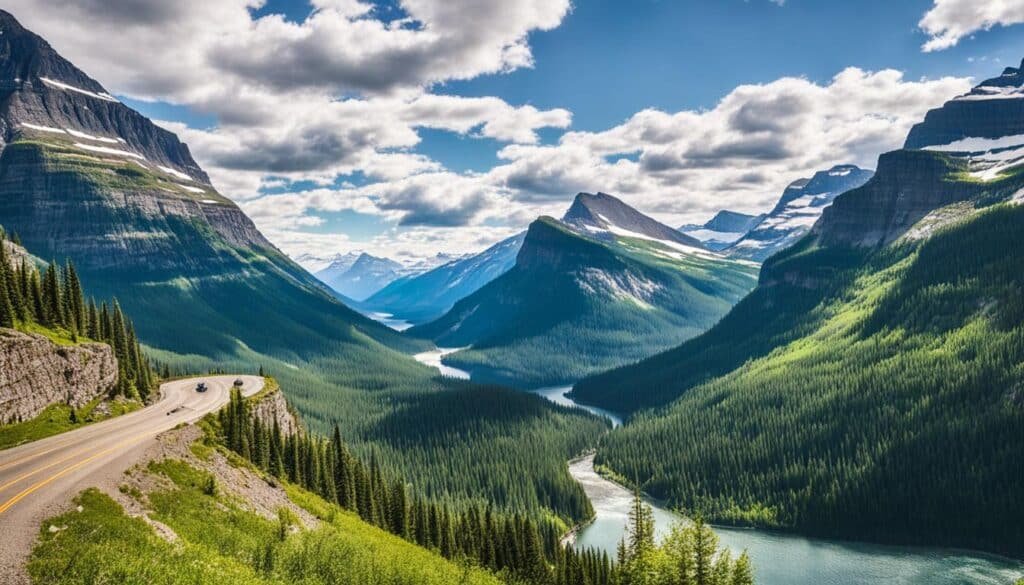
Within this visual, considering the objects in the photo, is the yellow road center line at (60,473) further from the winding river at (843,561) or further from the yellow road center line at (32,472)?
the winding river at (843,561)

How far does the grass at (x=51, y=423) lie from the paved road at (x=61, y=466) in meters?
1.09

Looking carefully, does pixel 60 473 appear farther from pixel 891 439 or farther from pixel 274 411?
pixel 891 439

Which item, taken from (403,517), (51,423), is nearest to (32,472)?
(51,423)

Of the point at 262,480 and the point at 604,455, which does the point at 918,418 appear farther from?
the point at 262,480

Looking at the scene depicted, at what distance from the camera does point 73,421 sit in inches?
2530

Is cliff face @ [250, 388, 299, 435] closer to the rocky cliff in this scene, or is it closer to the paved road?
the rocky cliff

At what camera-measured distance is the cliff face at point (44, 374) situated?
5841cm

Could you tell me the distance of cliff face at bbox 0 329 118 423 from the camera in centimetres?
5841

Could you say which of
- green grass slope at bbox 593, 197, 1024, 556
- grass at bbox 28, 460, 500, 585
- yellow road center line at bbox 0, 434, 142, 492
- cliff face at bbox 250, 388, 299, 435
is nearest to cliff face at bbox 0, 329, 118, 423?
yellow road center line at bbox 0, 434, 142, 492

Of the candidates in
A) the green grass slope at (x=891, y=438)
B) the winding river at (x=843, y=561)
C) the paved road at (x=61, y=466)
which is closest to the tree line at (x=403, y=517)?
the paved road at (x=61, y=466)

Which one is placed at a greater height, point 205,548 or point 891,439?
point 205,548

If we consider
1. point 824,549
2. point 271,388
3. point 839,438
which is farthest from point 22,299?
point 839,438

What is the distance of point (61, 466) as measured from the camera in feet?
163

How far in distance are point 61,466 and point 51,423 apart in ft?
51.3
